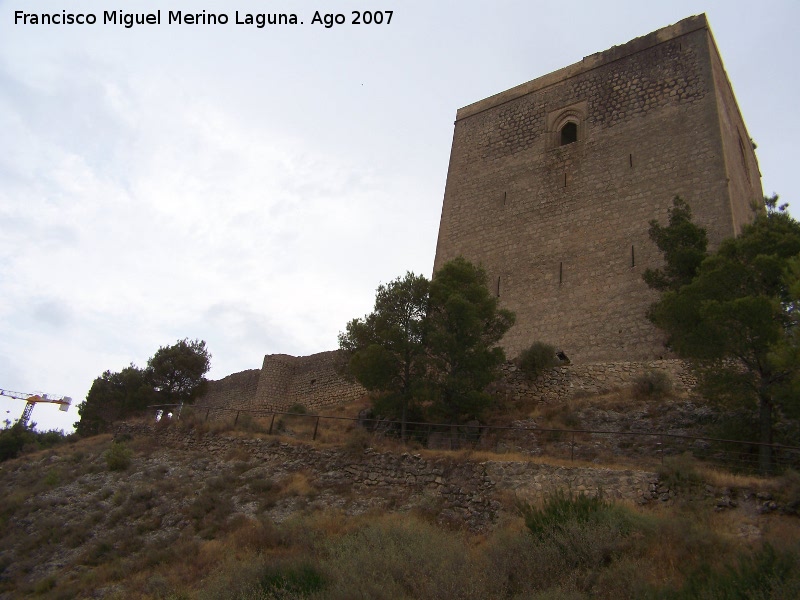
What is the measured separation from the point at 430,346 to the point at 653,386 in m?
4.25

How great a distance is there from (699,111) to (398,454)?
40.2ft

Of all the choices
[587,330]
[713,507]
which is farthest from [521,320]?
[713,507]

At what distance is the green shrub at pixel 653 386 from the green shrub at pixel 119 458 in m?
10.3

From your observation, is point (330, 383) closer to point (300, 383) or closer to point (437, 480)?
point (300, 383)

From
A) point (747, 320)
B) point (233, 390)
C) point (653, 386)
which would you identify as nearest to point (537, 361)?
point (653, 386)

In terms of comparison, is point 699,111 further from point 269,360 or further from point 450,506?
point 269,360

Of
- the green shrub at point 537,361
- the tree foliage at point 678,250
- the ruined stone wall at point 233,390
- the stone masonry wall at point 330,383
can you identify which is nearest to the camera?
the stone masonry wall at point 330,383

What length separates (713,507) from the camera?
797 cm

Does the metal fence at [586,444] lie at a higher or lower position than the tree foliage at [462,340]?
lower

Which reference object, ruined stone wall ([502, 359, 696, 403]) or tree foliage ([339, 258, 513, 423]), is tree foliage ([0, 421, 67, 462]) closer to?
tree foliage ([339, 258, 513, 423])

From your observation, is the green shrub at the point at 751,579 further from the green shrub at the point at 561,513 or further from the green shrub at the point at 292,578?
the green shrub at the point at 292,578

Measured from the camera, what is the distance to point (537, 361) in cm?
1443

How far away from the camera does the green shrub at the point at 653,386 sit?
1248cm

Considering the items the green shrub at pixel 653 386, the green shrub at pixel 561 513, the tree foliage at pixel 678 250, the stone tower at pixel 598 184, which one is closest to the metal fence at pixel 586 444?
the green shrub at pixel 653 386
